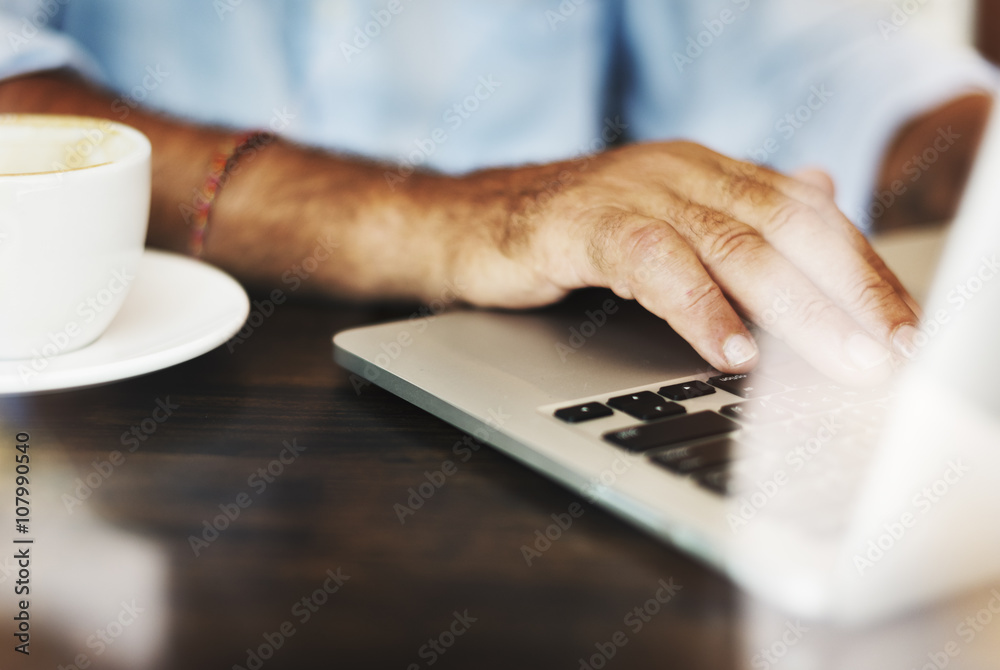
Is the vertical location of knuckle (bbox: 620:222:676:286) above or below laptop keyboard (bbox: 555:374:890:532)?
above

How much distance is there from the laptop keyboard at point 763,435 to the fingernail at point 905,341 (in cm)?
4

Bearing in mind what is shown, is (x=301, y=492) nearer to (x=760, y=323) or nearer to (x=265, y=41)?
(x=760, y=323)

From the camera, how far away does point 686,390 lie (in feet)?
1.27

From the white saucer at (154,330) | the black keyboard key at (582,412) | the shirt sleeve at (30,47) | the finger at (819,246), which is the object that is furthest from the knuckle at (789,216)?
the shirt sleeve at (30,47)

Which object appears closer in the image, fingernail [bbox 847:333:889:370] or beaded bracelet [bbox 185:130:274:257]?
fingernail [bbox 847:333:889:370]

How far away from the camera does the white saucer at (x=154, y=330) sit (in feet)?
1.29

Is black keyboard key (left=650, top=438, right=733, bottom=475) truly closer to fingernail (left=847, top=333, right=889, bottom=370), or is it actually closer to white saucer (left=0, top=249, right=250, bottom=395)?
fingernail (left=847, top=333, right=889, bottom=370)

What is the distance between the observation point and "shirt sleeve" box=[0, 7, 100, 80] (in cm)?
75

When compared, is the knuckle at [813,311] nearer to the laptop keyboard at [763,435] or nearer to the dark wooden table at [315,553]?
the laptop keyboard at [763,435]

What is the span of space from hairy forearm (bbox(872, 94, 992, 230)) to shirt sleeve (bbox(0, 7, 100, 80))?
32.8 inches

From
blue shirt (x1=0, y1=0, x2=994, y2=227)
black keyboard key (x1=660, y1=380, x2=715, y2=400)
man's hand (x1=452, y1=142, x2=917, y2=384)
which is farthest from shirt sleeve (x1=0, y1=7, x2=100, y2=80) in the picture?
black keyboard key (x1=660, y1=380, x2=715, y2=400)

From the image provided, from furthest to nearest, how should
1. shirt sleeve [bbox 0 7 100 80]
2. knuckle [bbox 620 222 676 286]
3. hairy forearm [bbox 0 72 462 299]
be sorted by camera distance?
shirt sleeve [bbox 0 7 100 80] < hairy forearm [bbox 0 72 462 299] < knuckle [bbox 620 222 676 286]

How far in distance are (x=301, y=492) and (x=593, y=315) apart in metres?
0.25

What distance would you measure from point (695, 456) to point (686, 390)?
0.25ft
